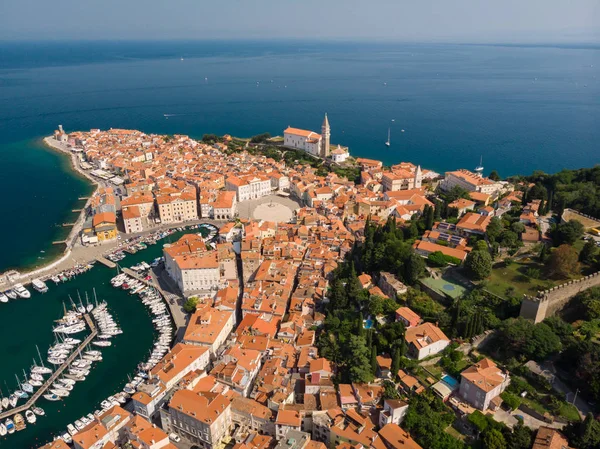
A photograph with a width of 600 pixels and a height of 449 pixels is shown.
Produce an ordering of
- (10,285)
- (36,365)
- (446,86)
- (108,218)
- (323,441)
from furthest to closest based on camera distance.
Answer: (446,86)
(108,218)
(10,285)
(36,365)
(323,441)

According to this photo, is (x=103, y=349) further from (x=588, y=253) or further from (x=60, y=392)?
(x=588, y=253)

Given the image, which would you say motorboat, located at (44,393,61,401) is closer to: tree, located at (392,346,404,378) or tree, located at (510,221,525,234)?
tree, located at (392,346,404,378)

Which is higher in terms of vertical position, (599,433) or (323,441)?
(599,433)

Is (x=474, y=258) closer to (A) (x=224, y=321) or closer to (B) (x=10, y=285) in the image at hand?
(A) (x=224, y=321)

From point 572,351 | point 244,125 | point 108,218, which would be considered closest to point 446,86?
point 244,125

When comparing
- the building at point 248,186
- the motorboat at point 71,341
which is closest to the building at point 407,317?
the motorboat at point 71,341

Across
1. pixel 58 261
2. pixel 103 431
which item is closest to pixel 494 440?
pixel 103 431

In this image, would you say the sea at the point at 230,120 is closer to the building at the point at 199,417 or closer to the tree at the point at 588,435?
the building at the point at 199,417
